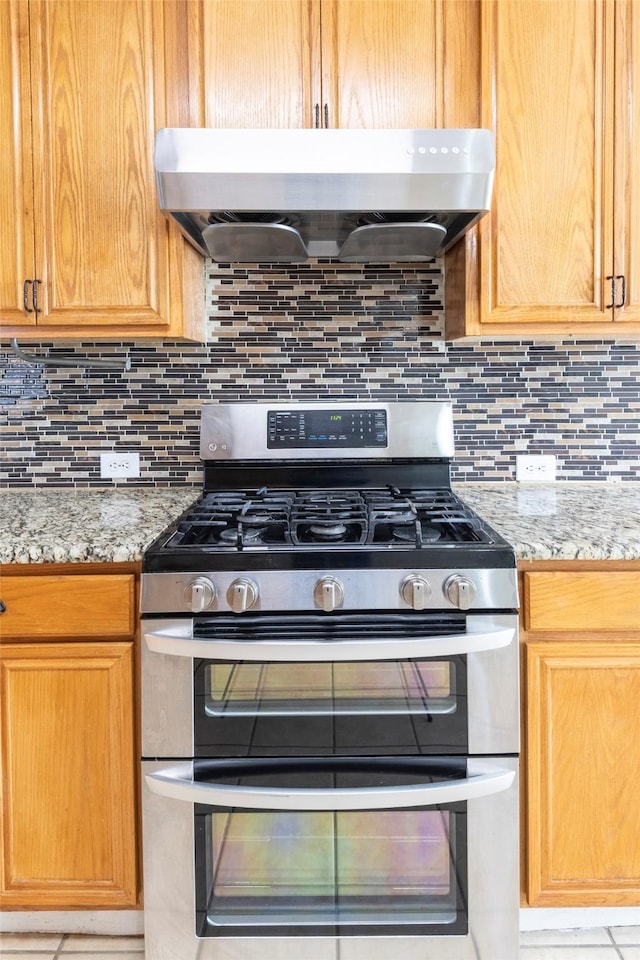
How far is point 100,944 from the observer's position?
4.71 ft

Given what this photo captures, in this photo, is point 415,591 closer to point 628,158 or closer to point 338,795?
point 338,795

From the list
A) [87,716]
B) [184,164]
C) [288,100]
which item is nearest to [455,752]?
[87,716]

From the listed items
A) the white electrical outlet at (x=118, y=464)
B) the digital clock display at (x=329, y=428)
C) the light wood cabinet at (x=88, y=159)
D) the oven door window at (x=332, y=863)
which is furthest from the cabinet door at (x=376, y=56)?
the oven door window at (x=332, y=863)

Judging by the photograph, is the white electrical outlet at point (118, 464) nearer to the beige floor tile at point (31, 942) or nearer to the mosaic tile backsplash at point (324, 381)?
the mosaic tile backsplash at point (324, 381)

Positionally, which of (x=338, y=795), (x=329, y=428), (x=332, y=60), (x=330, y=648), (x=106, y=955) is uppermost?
(x=332, y=60)

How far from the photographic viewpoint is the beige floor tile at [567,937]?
56.2 inches

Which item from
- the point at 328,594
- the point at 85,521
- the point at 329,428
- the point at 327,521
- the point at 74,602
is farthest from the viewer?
the point at 329,428

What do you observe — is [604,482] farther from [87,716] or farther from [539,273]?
[87,716]

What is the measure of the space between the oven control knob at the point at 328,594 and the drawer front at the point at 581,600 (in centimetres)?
39

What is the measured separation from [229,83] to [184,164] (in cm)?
35

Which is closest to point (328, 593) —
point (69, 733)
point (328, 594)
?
point (328, 594)

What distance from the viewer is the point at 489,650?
1280 millimetres

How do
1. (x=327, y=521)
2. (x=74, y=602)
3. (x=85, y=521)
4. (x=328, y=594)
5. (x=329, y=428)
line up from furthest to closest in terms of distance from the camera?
1. (x=329, y=428)
2. (x=85, y=521)
3. (x=327, y=521)
4. (x=74, y=602)
5. (x=328, y=594)

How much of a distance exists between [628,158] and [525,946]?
185cm
